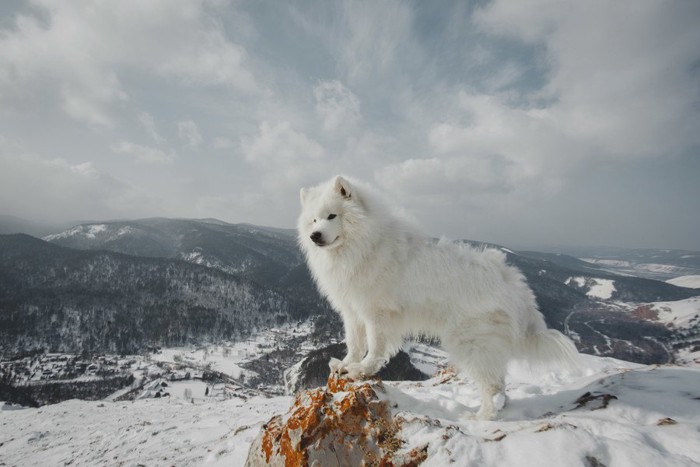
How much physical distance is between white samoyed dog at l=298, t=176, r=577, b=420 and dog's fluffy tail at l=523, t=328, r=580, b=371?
0.01m

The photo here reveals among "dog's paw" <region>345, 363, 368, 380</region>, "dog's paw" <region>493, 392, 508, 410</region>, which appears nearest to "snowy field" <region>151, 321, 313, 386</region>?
"dog's paw" <region>345, 363, 368, 380</region>

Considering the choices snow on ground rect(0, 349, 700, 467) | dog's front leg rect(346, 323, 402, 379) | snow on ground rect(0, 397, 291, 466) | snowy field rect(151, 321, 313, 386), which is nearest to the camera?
snow on ground rect(0, 349, 700, 467)

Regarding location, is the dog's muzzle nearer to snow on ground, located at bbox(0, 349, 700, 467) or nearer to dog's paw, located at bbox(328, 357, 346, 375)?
dog's paw, located at bbox(328, 357, 346, 375)

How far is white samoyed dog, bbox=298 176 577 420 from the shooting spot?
493 cm

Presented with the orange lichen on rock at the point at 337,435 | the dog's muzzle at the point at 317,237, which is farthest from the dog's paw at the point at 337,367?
the dog's muzzle at the point at 317,237

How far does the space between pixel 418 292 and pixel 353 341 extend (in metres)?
1.63

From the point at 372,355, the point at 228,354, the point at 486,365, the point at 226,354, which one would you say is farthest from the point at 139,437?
the point at 226,354

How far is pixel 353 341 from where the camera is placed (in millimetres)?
5941

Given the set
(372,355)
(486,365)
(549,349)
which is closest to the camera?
(486,365)

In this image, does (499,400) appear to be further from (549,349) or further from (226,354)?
(226,354)

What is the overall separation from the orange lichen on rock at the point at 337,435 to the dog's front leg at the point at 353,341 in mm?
1010

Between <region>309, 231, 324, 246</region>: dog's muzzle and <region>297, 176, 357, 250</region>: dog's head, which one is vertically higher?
<region>297, 176, 357, 250</region>: dog's head

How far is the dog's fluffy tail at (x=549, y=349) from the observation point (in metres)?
4.98

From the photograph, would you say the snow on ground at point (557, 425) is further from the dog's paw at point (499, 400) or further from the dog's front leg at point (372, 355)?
the dog's front leg at point (372, 355)
